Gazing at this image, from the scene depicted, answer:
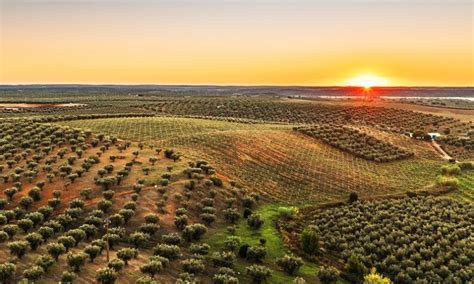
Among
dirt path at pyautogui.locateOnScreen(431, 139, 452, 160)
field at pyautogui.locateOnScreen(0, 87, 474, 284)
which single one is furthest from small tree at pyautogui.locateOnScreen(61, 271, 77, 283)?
dirt path at pyautogui.locateOnScreen(431, 139, 452, 160)

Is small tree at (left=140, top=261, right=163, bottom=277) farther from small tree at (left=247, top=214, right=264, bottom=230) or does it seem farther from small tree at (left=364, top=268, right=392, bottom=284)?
small tree at (left=364, top=268, right=392, bottom=284)

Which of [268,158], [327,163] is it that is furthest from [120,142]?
[327,163]

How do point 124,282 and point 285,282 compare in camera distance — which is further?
point 285,282

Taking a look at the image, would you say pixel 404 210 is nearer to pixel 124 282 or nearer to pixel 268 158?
pixel 268 158

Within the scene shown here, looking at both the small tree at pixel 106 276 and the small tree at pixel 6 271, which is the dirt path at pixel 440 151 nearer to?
the small tree at pixel 106 276

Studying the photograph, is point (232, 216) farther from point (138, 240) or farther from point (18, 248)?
point (18, 248)

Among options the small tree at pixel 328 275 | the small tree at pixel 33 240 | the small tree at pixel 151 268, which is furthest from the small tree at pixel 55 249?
the small tree at pixel 328 275
